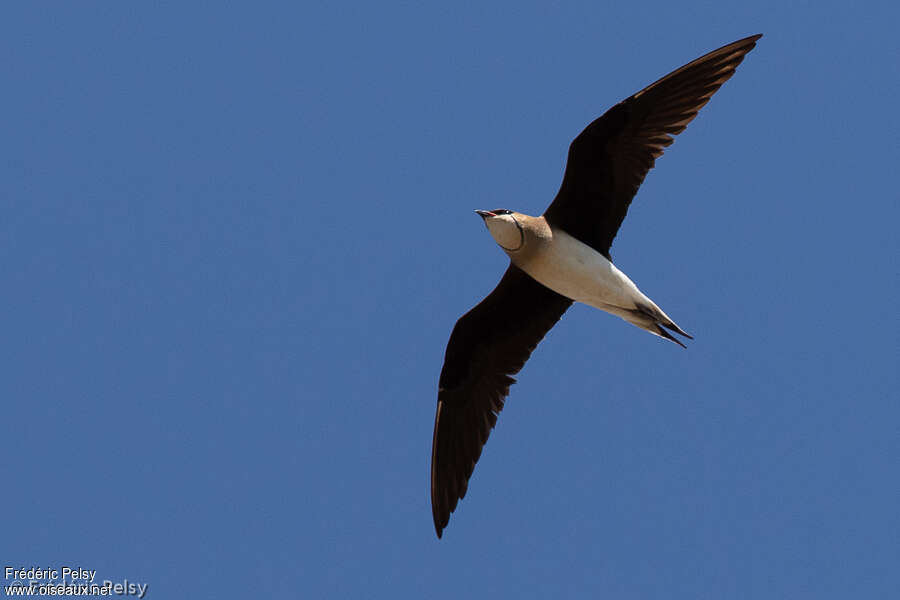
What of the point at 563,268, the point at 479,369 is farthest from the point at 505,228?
the point at 479,369

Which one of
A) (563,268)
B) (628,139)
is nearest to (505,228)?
(563,268)

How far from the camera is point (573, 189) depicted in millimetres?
10398

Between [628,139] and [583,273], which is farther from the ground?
[628,139]

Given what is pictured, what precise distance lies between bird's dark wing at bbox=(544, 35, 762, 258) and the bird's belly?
1.09 ft

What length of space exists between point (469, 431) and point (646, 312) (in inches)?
83.9

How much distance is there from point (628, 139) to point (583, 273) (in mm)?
1207

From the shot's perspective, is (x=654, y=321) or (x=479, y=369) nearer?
(x=654, y=321)

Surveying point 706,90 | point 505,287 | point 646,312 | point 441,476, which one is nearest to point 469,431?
point 441,476

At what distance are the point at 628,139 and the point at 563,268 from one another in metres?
1.23

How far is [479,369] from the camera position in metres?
11.3

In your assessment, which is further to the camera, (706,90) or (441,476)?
(441,476)

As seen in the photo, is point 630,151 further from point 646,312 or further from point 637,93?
point 646,312

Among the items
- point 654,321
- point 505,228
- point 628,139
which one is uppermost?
point 628,139

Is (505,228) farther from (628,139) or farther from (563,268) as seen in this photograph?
(628,139)
